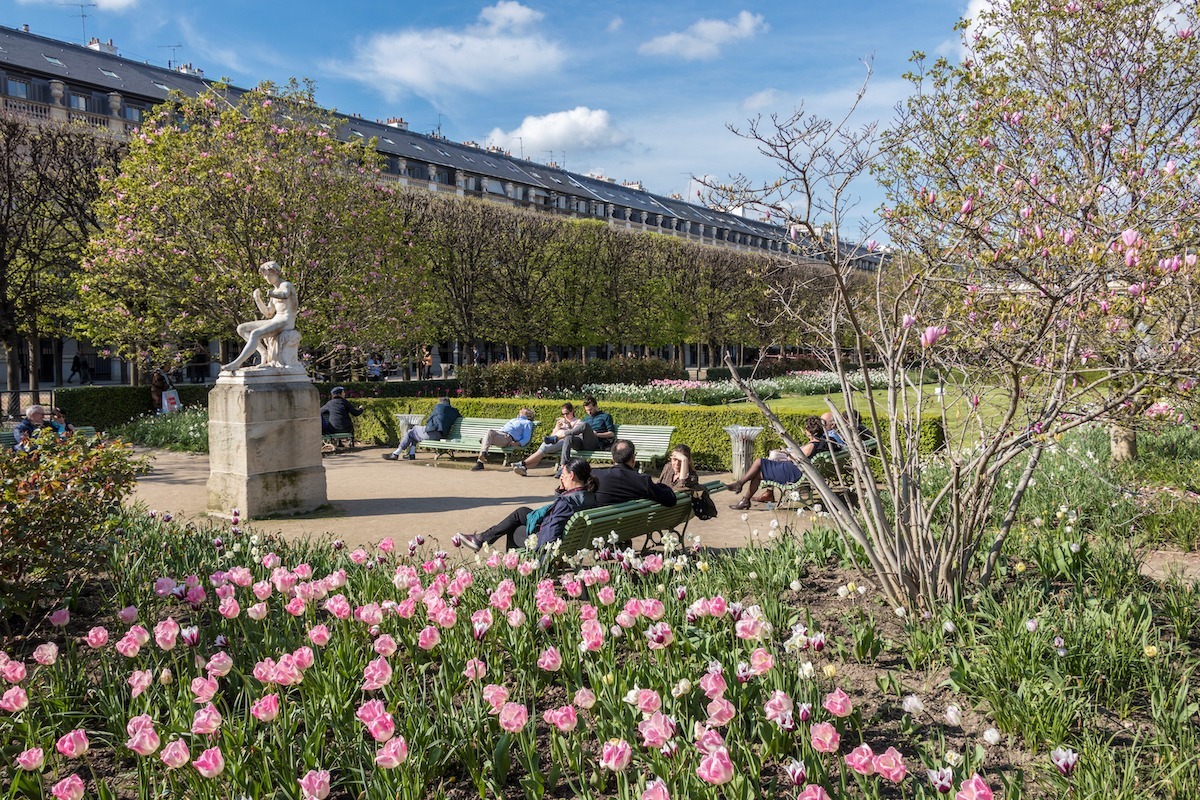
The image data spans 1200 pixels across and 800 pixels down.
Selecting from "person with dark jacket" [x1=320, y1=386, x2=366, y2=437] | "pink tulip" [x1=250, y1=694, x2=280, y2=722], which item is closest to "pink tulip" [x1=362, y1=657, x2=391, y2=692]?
"pink tulip" [x1=250, y1=694, x2=280, y2=722]

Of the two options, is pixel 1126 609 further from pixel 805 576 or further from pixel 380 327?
pixel 380 327

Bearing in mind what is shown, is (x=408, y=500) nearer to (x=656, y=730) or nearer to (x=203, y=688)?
(x=203, y=688)

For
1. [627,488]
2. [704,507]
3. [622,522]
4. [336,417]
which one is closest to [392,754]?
[622,522]

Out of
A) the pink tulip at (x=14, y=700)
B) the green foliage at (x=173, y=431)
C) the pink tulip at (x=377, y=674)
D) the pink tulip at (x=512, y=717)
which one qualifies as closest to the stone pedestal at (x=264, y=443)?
the pink tulip at (x=14, y=700)

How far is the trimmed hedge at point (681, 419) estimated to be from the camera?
1159 cm

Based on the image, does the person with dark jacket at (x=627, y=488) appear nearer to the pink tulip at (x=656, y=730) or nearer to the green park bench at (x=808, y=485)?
the green park bench at (x=808, y=485)

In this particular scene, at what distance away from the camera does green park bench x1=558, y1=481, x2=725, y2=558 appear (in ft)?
16.4

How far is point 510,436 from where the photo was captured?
41.5 ft

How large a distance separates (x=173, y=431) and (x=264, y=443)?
8.22 meters

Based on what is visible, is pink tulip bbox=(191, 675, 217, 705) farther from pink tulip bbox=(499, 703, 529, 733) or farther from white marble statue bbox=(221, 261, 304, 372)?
white marble statue bbox=(221, 261, 304, 372)

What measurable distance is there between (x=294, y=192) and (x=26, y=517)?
1436 centimetres

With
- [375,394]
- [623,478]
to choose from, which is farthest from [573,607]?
[375,394]

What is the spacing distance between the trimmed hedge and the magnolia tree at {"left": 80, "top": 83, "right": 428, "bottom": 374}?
2.60 meters

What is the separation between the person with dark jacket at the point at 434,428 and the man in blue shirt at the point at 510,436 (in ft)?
3.14
